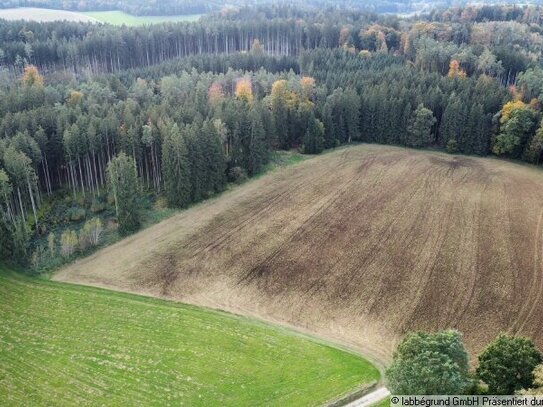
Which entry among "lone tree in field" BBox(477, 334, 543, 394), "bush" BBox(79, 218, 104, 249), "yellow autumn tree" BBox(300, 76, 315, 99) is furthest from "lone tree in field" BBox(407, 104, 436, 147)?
"lone tree in field" BBox(477, 334, 543, 394)

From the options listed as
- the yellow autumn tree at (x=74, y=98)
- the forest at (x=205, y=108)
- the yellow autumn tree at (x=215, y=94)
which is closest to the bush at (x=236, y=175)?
the forest at (x=205, y=108)

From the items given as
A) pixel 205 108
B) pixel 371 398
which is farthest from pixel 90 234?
pixel 371 398

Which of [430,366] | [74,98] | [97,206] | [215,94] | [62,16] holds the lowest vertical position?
[97,206]

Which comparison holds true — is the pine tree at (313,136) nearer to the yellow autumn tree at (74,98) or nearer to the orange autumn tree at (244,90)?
the orange autumn tree at (244,90)

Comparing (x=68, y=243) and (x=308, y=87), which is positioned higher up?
(x=308, y=87)

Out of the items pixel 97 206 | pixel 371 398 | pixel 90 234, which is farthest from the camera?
pixel 97 206

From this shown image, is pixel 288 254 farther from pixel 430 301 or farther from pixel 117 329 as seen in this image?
pixel 117 329

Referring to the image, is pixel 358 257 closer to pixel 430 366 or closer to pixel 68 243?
pixel 430 366
